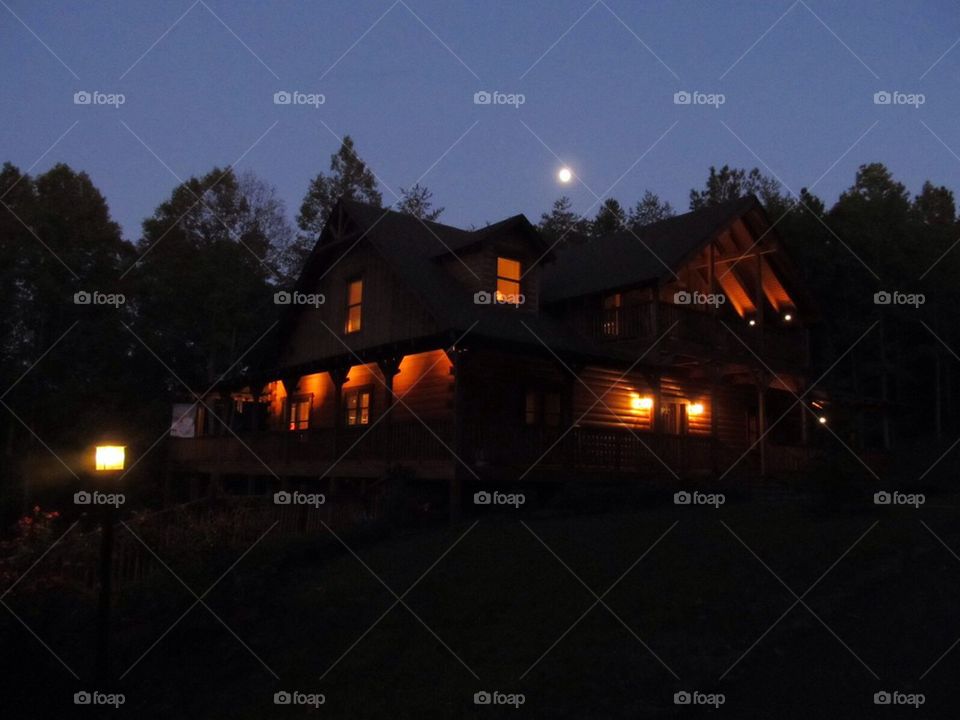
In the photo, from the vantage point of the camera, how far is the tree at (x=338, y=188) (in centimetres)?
5303

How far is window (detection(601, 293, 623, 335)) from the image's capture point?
26.7 metres

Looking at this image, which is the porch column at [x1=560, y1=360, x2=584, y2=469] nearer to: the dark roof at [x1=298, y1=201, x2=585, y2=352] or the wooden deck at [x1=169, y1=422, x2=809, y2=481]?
the wooden deck at [x1=169, y1=422, x2=809, y2=481]

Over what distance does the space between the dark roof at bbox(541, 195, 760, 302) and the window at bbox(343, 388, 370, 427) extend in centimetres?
624

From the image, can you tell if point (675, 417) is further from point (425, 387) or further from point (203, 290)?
point (203, 290)

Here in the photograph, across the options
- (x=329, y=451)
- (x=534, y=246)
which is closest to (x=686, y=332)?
(x=534, y=246)

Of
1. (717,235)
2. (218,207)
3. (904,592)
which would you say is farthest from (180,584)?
(218,207)

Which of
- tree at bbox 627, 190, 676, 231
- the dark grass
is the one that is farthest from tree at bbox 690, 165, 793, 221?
the dark grass

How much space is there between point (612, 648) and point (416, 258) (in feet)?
58.5

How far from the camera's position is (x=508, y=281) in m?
26.7

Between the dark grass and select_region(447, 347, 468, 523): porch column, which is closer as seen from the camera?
the dark grass

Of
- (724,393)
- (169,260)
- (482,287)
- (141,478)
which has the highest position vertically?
(169,260)

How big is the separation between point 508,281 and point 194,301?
24.1 m

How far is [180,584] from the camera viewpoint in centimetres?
1510

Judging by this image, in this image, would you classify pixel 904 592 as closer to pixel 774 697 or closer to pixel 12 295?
pixel 774 697
